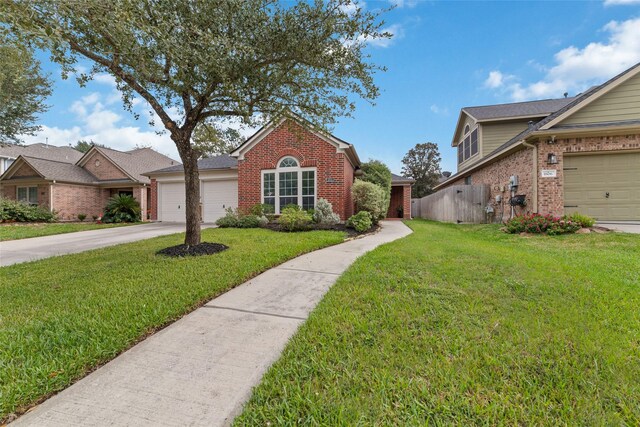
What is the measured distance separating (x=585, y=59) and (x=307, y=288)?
14358mm

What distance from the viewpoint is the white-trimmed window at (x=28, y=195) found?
17219mm

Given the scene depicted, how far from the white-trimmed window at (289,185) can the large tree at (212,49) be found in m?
5.15

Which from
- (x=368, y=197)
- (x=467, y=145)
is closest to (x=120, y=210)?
(x=368, y=197)

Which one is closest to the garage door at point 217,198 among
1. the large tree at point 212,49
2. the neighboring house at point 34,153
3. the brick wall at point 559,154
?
the large tree at point 212,49

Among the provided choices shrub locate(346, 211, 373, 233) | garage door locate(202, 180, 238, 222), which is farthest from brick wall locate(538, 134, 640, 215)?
garage door locate(202, 180, 238, 222)

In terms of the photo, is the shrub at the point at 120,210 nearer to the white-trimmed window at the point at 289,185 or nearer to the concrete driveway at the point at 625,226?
the white-trimmed window at the point at 289,185

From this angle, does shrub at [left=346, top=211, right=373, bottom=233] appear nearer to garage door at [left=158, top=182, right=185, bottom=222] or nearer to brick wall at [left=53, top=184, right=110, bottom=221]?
garage door at [left=158, top=182, right=185, bottom=222]

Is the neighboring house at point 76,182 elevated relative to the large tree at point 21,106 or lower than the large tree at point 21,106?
lower

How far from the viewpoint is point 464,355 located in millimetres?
2146

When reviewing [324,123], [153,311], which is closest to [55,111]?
[324,123]

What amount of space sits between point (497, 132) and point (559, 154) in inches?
238

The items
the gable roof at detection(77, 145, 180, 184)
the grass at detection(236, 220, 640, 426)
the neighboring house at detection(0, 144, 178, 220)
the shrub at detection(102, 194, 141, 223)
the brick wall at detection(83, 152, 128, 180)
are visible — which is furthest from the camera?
the brick wall at detection(83, 152, 128, 180)

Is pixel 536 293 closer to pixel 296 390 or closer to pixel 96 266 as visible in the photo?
pixel 296 390

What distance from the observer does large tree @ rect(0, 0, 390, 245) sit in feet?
11.9
